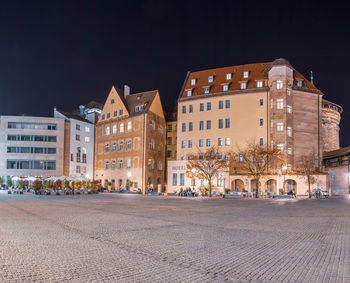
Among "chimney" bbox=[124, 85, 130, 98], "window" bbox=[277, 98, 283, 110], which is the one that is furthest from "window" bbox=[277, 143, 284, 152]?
"chimney" bbox=[124, 85, 130, 98]

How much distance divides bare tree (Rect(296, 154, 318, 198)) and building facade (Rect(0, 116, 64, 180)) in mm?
48535

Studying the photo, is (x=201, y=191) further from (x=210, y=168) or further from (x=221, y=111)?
(x=221, y=111)

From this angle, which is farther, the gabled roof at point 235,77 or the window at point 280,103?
the gabled roof at point 235,77

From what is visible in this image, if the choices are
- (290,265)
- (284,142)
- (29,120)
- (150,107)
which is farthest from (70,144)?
(290,265)

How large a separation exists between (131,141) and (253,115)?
80.5 feet

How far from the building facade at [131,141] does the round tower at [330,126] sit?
37.3 metres

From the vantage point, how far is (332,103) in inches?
3349

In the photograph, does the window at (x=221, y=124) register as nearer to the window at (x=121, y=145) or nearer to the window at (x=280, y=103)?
the window at (x=280, y=103)

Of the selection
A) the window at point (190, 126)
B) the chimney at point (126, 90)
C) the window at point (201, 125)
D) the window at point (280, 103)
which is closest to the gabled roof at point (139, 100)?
the chimney at point (126, 90)

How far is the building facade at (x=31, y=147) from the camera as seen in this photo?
245 ft

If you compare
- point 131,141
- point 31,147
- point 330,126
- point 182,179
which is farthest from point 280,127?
point 31,147

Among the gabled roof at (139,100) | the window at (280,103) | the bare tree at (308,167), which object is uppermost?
the gabled roof at (139,100)

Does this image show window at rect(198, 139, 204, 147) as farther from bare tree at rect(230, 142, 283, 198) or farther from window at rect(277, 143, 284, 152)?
window at rect(277, 143, 284, 152)

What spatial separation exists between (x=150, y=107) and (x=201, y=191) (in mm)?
23275
